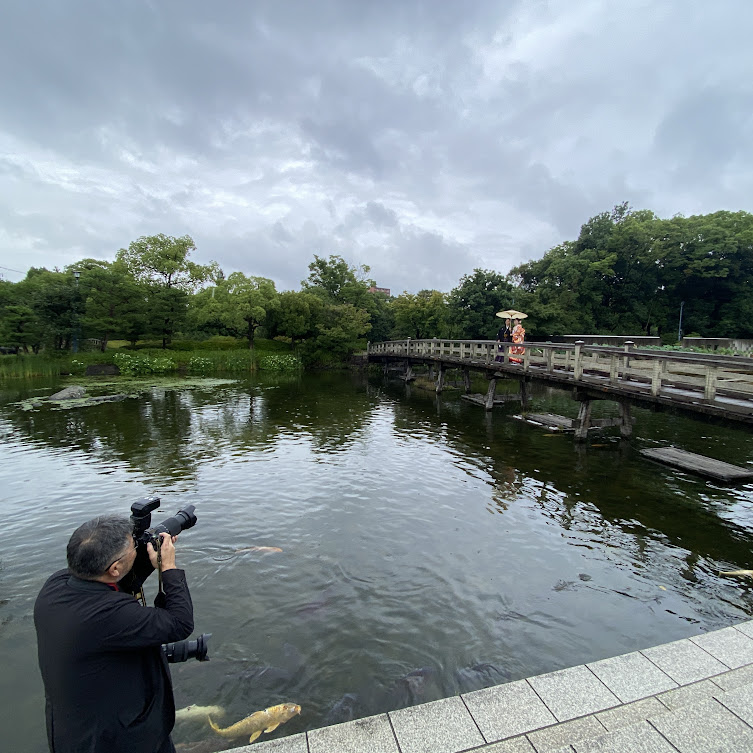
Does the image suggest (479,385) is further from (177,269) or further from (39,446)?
(177,269)

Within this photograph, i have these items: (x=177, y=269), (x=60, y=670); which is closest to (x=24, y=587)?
(x=60, y=670)

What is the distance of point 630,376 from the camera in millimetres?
12805

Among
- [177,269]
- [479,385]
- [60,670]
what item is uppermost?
[177,269]

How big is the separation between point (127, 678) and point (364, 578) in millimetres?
4460

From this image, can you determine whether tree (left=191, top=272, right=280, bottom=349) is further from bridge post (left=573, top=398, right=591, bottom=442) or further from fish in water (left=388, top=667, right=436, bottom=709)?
fish in water (left=388, top=667, right=436, bottom=709)

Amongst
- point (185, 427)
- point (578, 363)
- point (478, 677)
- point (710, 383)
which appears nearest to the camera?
point (478, 677)

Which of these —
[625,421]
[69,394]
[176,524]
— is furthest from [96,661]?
[69,394]

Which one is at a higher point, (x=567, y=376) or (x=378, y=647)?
(x=567, y=376)

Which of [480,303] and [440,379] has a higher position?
[480,303]

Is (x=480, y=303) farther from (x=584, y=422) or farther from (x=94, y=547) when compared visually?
(x=94, y=547)

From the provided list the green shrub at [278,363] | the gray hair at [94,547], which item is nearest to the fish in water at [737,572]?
the gray hair at [94,547]

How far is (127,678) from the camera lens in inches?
86.6

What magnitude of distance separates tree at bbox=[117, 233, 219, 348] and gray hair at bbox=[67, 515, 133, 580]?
40971 millimetres

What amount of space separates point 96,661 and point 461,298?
3692 centimetres
